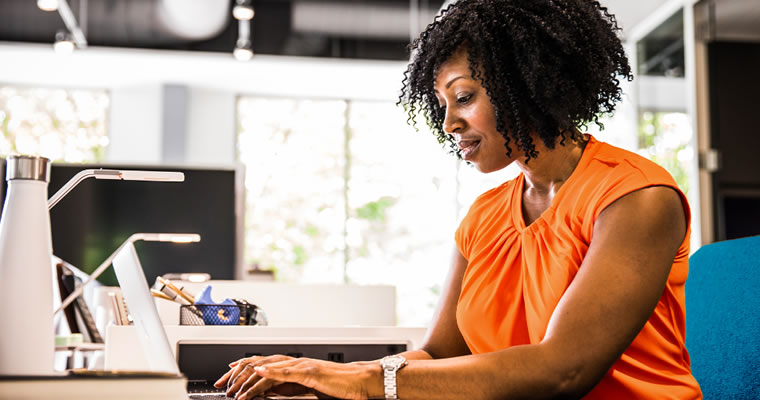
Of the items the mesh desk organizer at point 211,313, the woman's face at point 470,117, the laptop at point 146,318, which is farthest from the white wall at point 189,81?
the laptop at point 146,318

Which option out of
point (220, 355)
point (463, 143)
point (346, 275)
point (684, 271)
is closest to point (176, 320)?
point (220, 355)

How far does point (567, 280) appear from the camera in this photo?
1246 mm

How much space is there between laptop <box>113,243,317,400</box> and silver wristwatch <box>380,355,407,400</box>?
10 centimetres

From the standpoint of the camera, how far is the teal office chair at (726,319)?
4.36 ft

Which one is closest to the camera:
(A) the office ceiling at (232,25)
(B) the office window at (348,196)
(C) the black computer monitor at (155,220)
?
(C) the black computer monitor at (155,220)

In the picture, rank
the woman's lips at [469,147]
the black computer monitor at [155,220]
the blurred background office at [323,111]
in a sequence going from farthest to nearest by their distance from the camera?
1. the blurred background office at [323,111]
2. the black computer monitor at [155,220]
3. the woman's lips at [469,147]

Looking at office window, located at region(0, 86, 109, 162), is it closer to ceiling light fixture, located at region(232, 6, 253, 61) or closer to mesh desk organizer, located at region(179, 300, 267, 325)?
ceiling light fixture, located at region(232, 6, 253, 61)

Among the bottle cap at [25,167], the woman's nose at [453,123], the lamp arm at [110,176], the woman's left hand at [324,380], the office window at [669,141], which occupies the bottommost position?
the woman's left hand at [324,380]

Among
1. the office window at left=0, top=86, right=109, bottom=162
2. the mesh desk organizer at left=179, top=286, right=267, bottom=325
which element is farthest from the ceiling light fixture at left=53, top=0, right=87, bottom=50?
the mesh desk organizer at left=179, top=286, right=267, bottom=325

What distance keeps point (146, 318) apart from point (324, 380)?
0.26m

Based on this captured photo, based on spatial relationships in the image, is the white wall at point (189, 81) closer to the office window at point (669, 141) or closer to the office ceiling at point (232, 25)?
the office ceiling at point (232, 25)

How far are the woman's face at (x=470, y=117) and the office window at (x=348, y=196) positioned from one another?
5.91 m

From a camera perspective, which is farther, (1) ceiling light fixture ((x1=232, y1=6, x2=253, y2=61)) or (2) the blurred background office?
(1) ceiling light fixture ((x1=232, y1=6, x2=253, y2=61))

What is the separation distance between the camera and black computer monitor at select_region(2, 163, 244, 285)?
2404 mm
